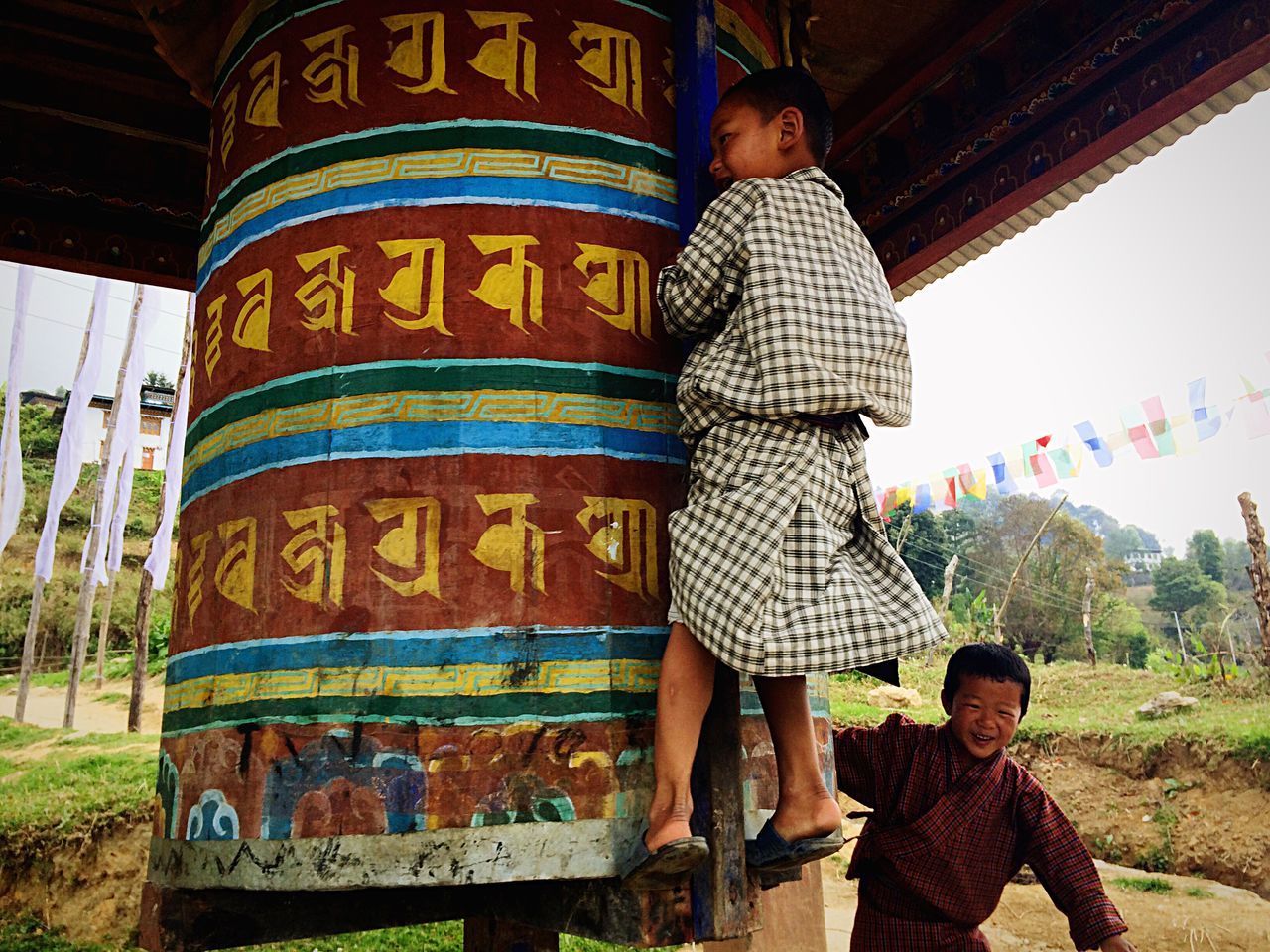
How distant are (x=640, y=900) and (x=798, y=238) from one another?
1358mm

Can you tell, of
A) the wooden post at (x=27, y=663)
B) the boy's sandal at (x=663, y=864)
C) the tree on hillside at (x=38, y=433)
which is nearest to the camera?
the boy's sandal at (x=663, y=864)

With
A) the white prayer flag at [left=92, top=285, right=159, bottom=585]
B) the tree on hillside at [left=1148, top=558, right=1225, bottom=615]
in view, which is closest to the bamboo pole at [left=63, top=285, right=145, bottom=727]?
the white prayer flag at [left=92, top=285, right=159, bottom=585]

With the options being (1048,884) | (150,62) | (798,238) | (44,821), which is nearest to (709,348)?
(798,238)

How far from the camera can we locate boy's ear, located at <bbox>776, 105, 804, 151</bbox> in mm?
2199

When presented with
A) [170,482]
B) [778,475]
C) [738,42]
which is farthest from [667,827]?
[170,482]

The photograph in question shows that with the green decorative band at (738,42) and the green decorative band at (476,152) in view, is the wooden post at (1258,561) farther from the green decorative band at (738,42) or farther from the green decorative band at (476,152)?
the green decorative band at (476,152)

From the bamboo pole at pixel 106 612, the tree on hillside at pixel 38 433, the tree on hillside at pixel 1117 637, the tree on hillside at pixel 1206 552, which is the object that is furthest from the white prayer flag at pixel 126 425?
the tree on hillside at pixel 1206 552

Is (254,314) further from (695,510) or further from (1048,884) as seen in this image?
(1048,884)

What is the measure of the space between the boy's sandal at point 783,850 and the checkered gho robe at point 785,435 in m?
0.37

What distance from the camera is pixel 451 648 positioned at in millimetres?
2010

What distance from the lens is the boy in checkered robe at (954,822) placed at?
288 centimetres

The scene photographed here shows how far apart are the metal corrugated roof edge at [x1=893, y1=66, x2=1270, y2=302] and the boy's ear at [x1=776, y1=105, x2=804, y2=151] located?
1.88m

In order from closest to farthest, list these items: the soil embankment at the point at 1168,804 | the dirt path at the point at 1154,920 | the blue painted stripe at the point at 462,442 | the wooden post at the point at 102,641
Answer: the blue painted stripe at the point at 462,442 → the dirt path at the point at 1154,920 → the soil embankment at the point at 1168,804 → the wooden post at the point at 102,641

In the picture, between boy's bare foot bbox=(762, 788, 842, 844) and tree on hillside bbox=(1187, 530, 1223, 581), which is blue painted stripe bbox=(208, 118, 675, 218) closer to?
boy's bare foot bbox=(762, 788, 842, 844)
